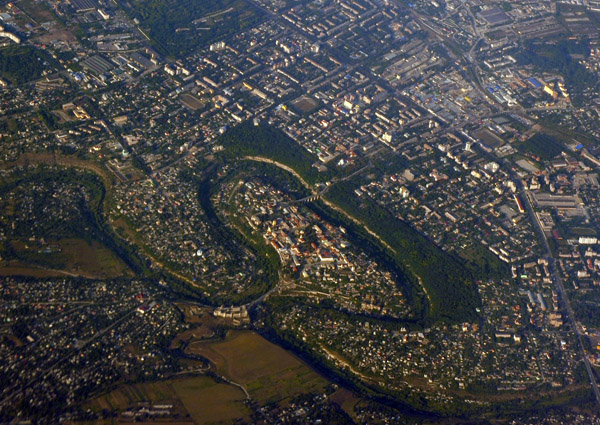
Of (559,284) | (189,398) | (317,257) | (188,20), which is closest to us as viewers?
(189,398)

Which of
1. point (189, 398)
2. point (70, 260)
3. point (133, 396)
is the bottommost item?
point (133, 396)

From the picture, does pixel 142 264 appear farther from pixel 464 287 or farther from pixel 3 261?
pixel 464 287

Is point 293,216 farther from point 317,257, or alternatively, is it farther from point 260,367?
point 260,367

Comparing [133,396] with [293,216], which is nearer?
[133,396]

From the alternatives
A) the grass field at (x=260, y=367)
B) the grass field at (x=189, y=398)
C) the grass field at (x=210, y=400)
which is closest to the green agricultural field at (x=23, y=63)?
the grass field at (x=260, y=367)

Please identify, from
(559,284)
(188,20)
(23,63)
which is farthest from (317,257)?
(188,20)

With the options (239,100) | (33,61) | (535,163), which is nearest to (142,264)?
(239,100)
